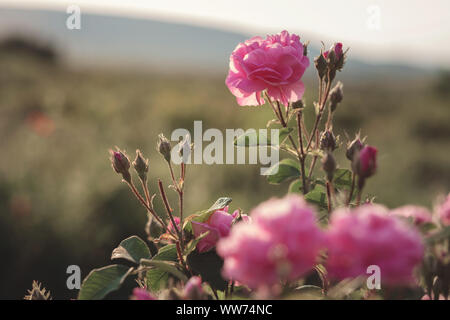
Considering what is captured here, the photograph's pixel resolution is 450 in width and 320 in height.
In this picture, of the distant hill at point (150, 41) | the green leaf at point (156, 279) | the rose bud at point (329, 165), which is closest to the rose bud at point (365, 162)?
the rose bud at point (329, 165)

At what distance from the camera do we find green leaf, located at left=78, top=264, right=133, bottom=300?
439 mm

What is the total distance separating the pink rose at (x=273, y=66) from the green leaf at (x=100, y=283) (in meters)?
0.32

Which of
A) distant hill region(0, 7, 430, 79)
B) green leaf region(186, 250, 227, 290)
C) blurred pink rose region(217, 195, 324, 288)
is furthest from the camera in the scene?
distant hill region(0, 7, 430, 79)

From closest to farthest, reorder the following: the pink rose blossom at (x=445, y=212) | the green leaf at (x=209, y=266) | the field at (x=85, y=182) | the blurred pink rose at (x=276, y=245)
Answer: the blurred pink rose at (x=276, y=245)
the pink rose blossom at (x=445, y=212)
the green leaf at (x=209, y=266)
the field at (x=85, y=182)

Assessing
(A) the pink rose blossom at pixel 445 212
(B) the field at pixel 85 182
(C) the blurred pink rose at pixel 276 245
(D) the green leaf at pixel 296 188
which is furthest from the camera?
(B) the field at pixel 85 182

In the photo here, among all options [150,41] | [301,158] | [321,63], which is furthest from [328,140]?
[150,41]

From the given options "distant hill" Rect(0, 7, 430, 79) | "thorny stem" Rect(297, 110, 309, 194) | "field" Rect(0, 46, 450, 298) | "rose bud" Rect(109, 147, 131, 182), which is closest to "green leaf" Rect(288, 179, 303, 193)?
"thorny stem" Rect(297, 110, 309, 194)

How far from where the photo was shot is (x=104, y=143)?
321cm

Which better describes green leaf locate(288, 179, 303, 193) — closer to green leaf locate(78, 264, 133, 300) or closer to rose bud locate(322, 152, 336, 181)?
rose bud locate(322, 152, 336, 181)

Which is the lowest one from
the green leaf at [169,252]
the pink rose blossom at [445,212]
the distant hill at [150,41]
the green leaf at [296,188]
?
the green leaf at [169,252]

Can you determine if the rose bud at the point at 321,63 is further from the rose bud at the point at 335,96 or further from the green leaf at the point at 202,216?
the green leaf at the point at 202,216

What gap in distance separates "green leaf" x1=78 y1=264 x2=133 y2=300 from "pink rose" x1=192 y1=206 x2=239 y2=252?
0.09 metres

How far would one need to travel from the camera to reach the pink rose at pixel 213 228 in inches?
20.1

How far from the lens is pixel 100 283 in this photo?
17.9 inches
